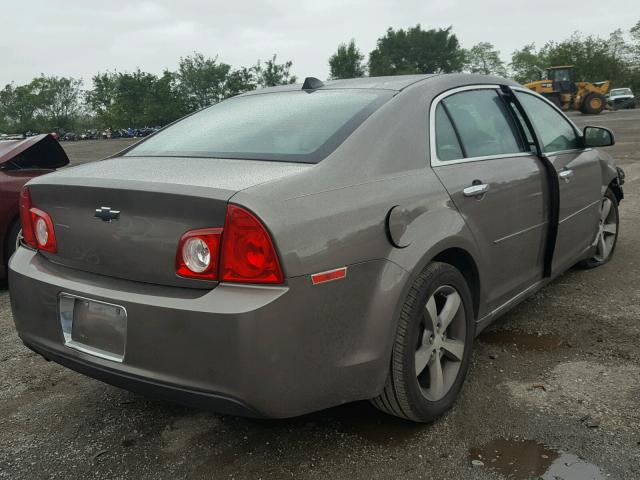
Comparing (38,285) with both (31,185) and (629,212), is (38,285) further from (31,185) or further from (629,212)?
(629,212)

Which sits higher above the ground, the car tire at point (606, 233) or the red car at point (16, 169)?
the red car at point (16, 169)

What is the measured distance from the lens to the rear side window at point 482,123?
2936 mm

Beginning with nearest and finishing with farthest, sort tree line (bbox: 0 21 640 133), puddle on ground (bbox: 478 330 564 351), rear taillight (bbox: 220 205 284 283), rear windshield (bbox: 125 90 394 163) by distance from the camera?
rear taillight (bbox: 220 205 284 283), rear windshield (bbox: 125 90 394 163), puddle on ground (bbox: 478 330 564 351), tree line (bbox: 0 21 640 133)

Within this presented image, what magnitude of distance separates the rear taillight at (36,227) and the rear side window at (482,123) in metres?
1.91

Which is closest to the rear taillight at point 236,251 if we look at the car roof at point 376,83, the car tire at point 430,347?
the car tire at point 430,347

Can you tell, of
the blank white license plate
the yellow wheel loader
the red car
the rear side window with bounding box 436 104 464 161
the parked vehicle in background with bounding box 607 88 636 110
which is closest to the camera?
the blank white license plate

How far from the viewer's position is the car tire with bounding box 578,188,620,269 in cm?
465

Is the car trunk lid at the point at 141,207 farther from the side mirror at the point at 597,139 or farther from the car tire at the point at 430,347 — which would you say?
the side mirror at the point at 597,139

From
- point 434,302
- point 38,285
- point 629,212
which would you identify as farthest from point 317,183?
point 629,212

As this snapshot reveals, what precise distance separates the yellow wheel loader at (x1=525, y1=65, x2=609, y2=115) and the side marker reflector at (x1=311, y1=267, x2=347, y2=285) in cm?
3276

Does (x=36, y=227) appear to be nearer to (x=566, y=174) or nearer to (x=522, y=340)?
(x=522, y=340)

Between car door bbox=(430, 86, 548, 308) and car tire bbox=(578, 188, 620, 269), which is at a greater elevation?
car door bbox=(430, 86, 548, 308)

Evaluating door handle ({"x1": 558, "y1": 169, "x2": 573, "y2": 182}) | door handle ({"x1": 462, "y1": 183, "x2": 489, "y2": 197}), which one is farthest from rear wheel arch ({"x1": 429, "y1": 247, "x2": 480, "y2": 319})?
door handle ({"x1": 558, "y1": 169, "x2": 573, "y2": 182})

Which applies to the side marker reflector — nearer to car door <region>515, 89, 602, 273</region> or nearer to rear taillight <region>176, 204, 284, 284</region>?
rear taillight <region>176, 204, 284, 284</region>
